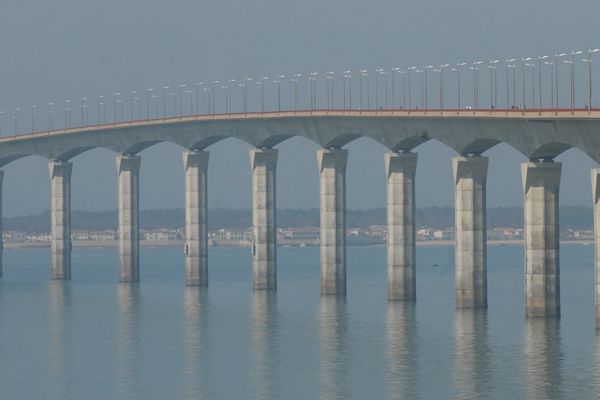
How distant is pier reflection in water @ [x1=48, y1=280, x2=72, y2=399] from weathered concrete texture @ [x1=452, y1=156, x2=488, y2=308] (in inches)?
1047

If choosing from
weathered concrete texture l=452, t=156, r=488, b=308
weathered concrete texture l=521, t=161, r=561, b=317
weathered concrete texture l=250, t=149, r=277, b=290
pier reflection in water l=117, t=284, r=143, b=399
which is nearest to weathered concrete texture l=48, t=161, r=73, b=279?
pier reflection in water l=117, t=284, r=143, b=399

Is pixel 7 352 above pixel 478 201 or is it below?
below

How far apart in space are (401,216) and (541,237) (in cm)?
2102

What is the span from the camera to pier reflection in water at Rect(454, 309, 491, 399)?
76250 millimetres

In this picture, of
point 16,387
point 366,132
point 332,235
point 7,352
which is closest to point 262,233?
point 332,235

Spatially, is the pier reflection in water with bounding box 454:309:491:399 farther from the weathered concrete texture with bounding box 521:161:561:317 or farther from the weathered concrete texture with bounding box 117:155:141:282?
the weathered concrete texture with bounding box 117:155:141:282

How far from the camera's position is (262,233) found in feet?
465

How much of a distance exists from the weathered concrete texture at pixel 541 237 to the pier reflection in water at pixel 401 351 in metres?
7.88

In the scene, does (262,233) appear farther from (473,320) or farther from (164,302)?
(473,320)

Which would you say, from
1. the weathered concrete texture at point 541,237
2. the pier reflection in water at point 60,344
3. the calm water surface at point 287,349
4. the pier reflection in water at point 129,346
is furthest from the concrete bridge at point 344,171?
the pier reflection in water at point 60,344

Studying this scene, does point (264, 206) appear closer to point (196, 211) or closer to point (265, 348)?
point (196, 211)

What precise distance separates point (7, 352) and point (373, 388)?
84.0 ft

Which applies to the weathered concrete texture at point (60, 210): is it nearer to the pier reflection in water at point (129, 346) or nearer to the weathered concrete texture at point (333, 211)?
the pier reflection in water at point (129, 346)

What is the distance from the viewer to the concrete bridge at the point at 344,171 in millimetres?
104875
